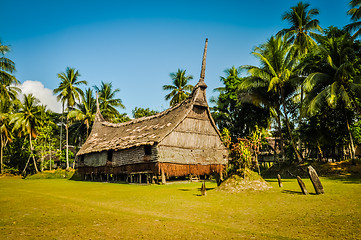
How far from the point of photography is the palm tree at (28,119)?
34.5 metres

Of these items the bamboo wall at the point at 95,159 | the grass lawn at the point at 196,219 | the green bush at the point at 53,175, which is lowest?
the grass lawn at the point at 196,219

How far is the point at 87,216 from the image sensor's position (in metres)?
8.08

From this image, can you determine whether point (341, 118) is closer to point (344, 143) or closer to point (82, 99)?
point (344, 143)

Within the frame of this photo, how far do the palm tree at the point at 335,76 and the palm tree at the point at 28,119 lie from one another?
31.5 meters

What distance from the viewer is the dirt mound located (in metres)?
13.1

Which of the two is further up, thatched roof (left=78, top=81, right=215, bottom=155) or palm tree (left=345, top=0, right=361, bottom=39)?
palm tree (left=345, top=0, right=361, bottom=39)

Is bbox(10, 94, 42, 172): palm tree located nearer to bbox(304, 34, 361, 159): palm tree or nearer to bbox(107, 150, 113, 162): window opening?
bbox(107, 150, 113, 162): window opening

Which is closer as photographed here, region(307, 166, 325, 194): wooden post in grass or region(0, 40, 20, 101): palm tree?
region(307, 166, 325, 194): wooden post in grass

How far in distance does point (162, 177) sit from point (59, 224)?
13458mm

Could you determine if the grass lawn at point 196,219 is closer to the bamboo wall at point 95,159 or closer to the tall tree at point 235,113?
the bamboo wall at point 95,159

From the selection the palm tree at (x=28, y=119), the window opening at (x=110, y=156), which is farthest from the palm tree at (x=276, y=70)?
the palm tree at (x=28, y=119)

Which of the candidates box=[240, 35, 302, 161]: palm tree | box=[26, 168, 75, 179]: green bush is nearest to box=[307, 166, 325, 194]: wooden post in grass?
box=[240, 35, 302, 161]: palm tree

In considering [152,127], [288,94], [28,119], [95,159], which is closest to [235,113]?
[288,94]

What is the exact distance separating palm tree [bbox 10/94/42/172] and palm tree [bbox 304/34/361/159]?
31.5m
